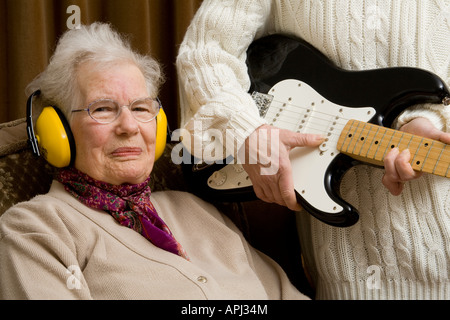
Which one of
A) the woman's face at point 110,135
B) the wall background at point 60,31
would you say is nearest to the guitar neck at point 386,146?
the woman's face at point 110,135

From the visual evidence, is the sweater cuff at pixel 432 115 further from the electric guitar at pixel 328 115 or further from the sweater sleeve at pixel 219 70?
the sweater sleeve at pixel 219 70

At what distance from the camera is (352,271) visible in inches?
57.5

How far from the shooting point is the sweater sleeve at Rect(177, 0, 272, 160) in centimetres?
140

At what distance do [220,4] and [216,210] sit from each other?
1.91 feet

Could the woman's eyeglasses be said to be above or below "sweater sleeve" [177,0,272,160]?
below

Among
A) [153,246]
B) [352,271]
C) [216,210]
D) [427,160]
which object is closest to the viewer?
[427,160]

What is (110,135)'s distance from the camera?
138 centimetres

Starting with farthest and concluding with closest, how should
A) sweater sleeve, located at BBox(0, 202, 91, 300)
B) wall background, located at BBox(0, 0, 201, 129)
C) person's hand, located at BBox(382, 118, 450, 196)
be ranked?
wall background, located at BBox(0, 0, 201, 129) < person's hand, located at BBox(382, 118, 450, 196) < sweater sleeve, located at BBox(0, 202, 91, 300)

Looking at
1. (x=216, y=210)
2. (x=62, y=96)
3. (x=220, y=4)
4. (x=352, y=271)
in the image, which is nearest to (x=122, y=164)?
(x=62, y=96)

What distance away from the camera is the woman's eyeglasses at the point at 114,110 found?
1.38 m

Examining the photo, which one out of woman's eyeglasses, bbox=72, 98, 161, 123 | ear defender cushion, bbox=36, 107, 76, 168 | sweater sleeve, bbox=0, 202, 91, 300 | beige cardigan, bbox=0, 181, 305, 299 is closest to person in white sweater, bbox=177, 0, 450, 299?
woman's eyeglasses, bbox=72, 98, 161, 123

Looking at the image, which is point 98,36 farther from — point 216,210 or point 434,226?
point 434,226

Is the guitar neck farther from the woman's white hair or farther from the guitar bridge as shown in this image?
the woman's white hair

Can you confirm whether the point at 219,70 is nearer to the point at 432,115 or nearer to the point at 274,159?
the point at 274,159
